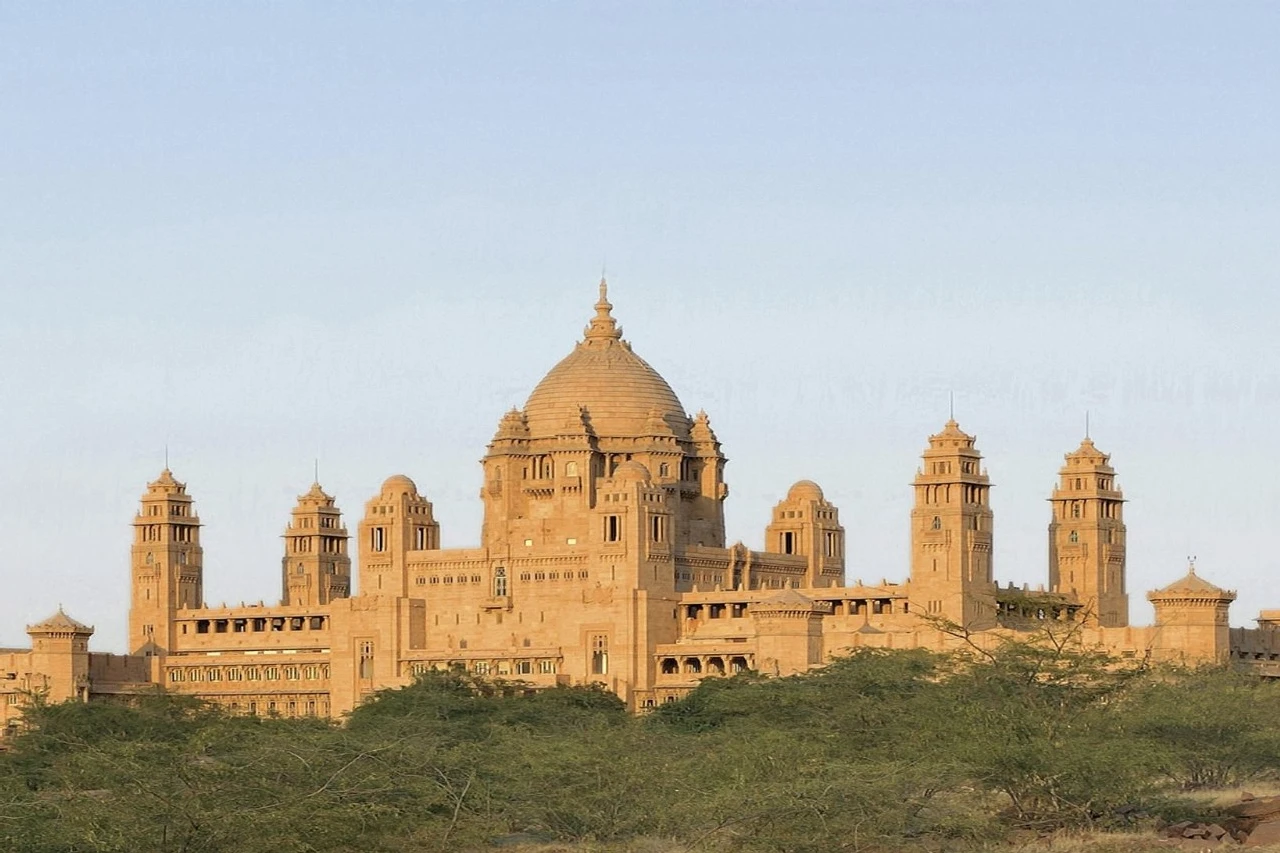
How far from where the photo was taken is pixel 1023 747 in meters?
95.9

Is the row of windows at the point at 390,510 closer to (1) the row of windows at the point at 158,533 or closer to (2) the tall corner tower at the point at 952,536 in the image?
(1) the row of windows at the point at 158,533

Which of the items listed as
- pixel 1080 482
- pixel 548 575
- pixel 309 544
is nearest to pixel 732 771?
pixel 548 575

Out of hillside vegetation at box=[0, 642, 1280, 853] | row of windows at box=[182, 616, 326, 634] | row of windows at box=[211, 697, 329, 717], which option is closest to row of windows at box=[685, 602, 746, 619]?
row of windows at box=[211, 697, 329, 717]

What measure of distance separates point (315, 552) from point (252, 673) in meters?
12.9

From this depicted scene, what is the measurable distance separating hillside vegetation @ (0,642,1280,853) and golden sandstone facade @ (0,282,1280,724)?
80.4 ft

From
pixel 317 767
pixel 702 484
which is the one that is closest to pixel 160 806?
pixel 317 767

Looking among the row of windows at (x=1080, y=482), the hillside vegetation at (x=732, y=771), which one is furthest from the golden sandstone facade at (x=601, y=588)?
the hillside vegetation at (x=732, y=771)

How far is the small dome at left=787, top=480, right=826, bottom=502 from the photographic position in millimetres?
174750

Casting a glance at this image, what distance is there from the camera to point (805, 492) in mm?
174750

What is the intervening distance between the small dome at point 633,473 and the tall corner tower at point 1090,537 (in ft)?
72.3

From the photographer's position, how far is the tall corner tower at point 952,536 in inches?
6225

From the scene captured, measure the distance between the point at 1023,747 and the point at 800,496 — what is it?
79.2m

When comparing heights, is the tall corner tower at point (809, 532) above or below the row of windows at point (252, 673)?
above

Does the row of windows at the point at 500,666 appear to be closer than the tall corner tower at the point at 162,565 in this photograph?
Yes
